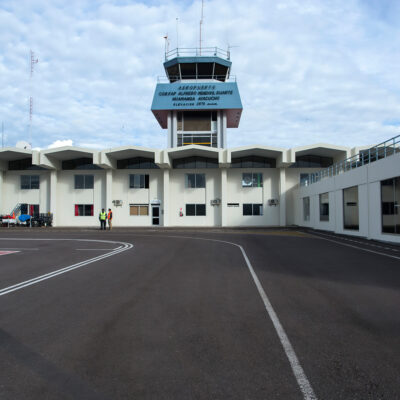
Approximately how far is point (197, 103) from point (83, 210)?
692 inches

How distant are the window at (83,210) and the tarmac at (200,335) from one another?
2706 centimetres

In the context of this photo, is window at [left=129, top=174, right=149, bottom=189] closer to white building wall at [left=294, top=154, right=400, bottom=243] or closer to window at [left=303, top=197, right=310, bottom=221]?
window at [left=303, top=197, right=310, bottom=221]

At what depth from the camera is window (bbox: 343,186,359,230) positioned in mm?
19819

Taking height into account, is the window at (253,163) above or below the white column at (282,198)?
above

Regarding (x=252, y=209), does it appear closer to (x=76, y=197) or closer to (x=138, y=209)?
(x=138, y=209)

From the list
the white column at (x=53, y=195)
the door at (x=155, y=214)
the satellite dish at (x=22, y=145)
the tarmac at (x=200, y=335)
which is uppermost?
the satellite dish at (x=22, y=145)

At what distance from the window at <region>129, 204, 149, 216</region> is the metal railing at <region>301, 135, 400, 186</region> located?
15.6 meters

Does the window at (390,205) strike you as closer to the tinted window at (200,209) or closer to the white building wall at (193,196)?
the white building wall at (193,196)

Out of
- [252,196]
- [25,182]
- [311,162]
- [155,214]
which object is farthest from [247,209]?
[25,182]

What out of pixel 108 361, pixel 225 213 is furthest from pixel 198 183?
pixel 108 361

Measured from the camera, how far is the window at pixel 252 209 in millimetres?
33347

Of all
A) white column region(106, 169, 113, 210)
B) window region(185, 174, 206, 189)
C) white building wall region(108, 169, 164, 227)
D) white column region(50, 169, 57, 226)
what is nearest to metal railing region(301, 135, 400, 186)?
window region(185, 174, 206, 189)

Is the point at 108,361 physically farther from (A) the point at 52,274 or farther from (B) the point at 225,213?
(B) the point at 225,213

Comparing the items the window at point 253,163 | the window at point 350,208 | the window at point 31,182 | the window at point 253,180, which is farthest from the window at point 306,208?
the window at point 31,182
